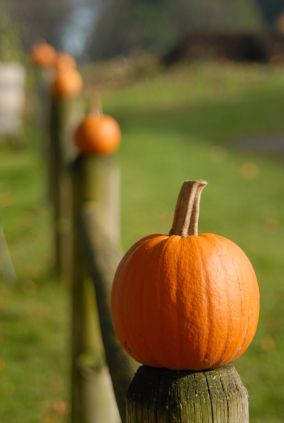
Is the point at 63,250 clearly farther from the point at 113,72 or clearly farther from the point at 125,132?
the point at 113,72

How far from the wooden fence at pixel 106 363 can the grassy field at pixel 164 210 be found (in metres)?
0.75

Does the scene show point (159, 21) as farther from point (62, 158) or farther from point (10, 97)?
point (62, 158)

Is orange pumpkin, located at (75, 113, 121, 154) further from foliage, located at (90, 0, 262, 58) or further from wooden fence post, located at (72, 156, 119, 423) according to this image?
foliage, located at (90, 0, 262, 58)

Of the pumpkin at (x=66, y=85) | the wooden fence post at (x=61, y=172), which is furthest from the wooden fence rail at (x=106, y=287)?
the pumpkin at (x=66, y=85)

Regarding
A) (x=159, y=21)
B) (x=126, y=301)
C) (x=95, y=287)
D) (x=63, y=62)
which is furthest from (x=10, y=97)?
(x=159, y=21)

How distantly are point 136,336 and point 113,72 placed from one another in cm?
2908

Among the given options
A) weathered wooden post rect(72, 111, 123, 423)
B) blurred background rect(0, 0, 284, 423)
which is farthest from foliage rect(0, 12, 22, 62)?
weathered wooden post rect(72, 111, 123, 423)

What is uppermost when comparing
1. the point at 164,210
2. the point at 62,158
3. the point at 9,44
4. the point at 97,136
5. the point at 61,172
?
the point at 9,44

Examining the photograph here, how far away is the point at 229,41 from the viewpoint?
1185 inches

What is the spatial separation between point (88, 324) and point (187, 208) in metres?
2.30

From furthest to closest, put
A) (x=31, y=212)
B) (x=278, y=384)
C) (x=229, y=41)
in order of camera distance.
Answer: (x=229, y=41) → (x=31, y=212) → (x=278, y=384)

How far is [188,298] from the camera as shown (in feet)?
4.65

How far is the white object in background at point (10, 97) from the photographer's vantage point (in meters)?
14.9

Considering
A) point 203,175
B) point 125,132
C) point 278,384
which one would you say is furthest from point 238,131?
point 278,384
